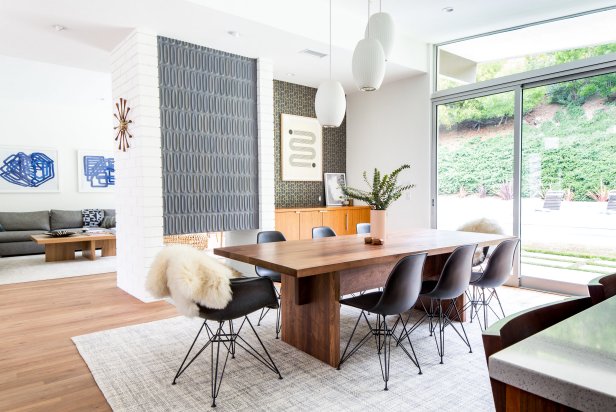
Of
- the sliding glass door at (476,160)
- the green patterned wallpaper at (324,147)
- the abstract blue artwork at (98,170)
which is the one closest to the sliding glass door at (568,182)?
the sliding glass door at (476,160)

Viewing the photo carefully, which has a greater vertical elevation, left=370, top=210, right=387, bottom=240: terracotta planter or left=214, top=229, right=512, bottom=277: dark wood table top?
left=370, top=210, right=387, bottom=240: terracotta planter

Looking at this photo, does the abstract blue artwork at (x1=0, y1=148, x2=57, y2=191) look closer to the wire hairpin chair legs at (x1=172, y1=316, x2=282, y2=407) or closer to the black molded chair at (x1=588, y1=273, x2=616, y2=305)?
the wire hairpin chair legs at (x1=172, y1=316, x2=282, y2=407)

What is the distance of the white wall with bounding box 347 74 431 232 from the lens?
20.2ft

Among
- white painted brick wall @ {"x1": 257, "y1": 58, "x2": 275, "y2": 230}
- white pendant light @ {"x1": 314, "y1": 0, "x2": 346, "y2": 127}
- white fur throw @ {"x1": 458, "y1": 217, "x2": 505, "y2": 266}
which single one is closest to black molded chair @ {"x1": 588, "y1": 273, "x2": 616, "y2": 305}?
white pendant light @ {"x1": 314, "y1": 0, "x2": 346, "y2": 127}

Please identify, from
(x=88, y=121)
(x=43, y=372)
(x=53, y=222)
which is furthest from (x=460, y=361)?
(x=88, y=121)

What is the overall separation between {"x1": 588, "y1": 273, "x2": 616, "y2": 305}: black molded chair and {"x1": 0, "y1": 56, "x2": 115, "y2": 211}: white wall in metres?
7.21

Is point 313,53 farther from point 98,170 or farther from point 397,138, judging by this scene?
point 98,170

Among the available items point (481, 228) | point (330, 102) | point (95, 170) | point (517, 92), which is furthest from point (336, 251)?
point (95, 170)

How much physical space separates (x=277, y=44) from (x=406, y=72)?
82.7 inches

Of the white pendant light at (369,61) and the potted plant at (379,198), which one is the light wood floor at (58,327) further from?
the white pendant light at (369,61)

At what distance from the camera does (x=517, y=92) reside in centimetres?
518

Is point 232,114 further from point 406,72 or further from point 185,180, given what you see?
point 406,72

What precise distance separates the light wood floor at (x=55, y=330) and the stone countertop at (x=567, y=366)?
7.88 feet

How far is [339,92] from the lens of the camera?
11.8ft
